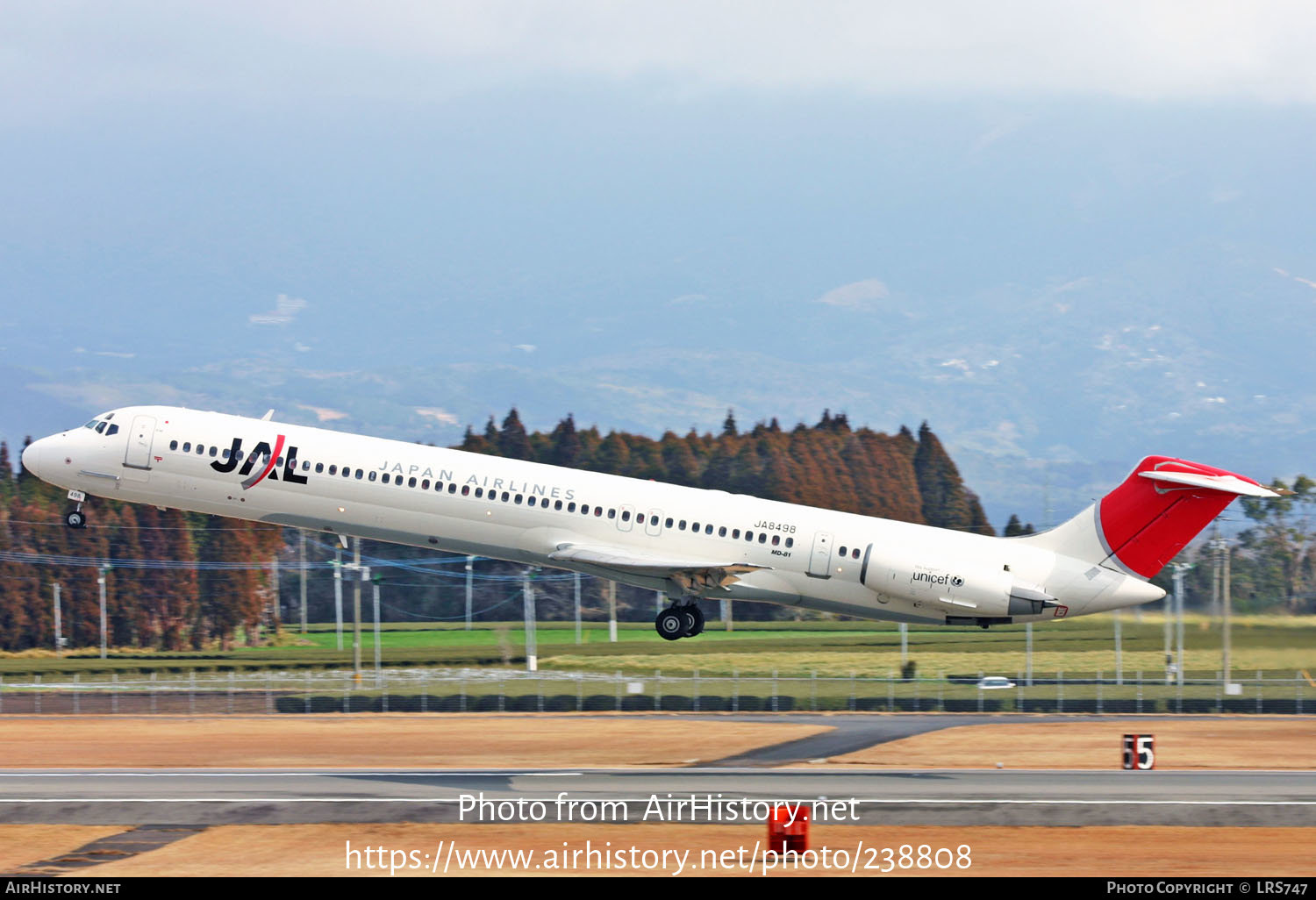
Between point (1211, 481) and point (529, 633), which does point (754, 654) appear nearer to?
point (529, 633)

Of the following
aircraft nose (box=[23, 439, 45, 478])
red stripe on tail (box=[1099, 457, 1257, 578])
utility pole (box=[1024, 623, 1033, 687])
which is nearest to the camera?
red stripe on tail (box=[1099, 457, 1257, 578])

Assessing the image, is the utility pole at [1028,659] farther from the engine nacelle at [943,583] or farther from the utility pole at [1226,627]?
the engine nacelle at [943,583]

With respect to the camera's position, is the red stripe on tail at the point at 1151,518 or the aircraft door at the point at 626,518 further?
the red stripe on tail at the point at 1151,518

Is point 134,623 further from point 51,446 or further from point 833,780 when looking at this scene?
point 833,780

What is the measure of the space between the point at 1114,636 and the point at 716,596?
2662cm

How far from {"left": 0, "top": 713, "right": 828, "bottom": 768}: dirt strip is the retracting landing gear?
7.10 m

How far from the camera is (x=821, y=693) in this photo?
2461 inches

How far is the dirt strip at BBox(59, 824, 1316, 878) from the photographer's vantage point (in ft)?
95.2

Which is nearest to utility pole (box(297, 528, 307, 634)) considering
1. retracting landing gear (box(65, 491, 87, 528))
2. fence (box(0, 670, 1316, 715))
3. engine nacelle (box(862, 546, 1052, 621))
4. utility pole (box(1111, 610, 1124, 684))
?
fence (box(0, 670, 1316, 715))

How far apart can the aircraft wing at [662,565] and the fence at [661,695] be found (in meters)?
18.6

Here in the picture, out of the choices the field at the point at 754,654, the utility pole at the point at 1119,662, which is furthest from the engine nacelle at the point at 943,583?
the utility pole at the point at 1119,662

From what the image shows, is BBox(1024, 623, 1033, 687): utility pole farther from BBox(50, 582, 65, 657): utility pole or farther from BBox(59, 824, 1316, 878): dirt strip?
BBox(50, 582, 65, 657): utility pole

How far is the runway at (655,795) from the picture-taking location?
3431 cm

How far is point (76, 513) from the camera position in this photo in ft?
149
